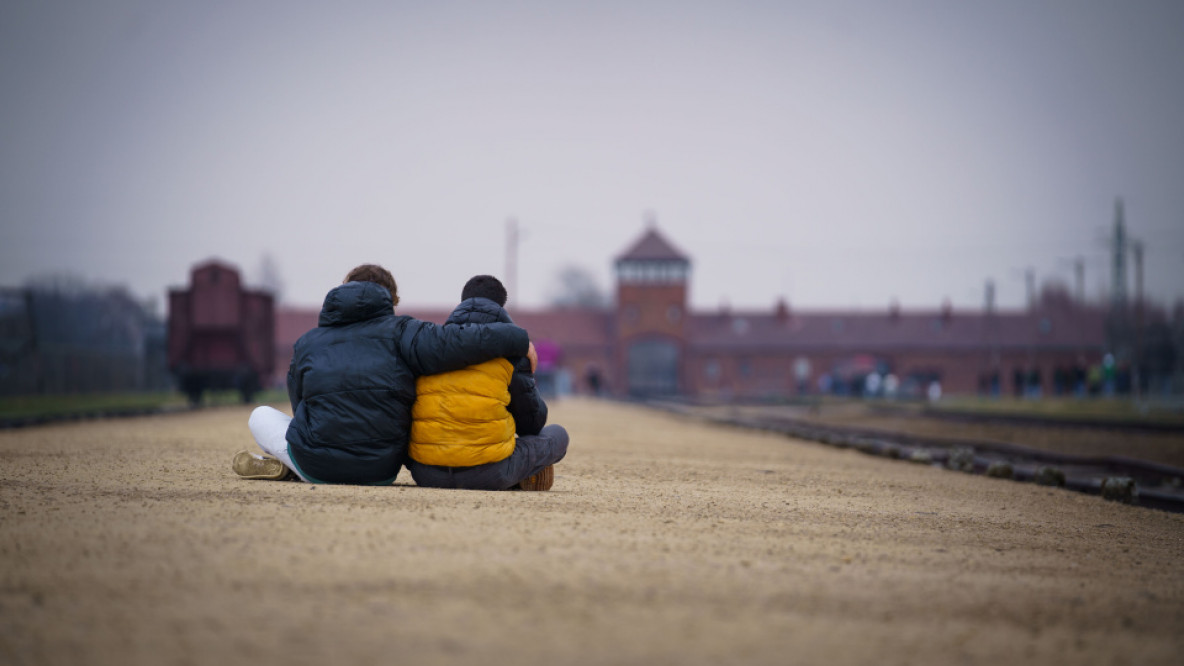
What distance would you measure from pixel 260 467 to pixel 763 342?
79.6m

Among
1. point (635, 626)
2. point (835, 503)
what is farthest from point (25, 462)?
point (635, 626)

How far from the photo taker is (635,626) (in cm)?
377

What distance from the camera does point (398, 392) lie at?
6.64m

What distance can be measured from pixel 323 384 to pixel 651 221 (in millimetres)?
79272

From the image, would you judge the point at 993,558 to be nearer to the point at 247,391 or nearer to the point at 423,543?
the point at 423,543

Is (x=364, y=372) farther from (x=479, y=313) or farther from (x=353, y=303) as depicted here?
(x=479, y=313)

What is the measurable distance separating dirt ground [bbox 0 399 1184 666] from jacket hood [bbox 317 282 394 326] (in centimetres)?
105

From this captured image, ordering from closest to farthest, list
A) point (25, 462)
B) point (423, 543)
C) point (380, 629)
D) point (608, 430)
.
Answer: point (380, 629)
point (423, 543)
point (25, 462)
point (608, 430)

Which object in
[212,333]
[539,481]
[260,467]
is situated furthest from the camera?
[212,333]

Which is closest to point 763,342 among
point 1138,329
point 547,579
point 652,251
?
point 652,251

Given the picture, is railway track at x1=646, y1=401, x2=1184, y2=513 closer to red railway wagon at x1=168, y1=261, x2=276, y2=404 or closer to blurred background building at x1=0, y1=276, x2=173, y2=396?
red railway wagon at x1=168, y1=261, x2=276, y2=404

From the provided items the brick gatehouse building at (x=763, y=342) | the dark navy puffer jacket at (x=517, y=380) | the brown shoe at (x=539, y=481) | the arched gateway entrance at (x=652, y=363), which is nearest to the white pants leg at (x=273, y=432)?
the dark navy puffer jacket at (x=517, y=380)

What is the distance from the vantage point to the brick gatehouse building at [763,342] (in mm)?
80062

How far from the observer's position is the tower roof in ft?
265
